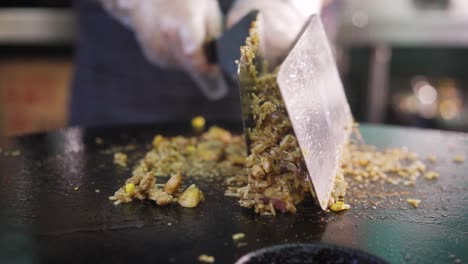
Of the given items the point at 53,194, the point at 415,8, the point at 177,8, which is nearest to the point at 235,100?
the point at 177,8

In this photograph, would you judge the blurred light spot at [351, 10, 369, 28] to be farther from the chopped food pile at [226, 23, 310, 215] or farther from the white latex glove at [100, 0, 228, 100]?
the chopped food pile at [226, 23, 310, 215]

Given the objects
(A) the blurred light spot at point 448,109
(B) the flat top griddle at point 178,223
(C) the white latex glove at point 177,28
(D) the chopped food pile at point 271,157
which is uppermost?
(C) the white latex glove at point 177,28

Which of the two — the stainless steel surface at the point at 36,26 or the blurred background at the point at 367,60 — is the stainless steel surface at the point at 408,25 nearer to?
the blurred background at the point at 367,60

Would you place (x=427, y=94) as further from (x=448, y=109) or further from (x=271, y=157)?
(x=271, y=157)

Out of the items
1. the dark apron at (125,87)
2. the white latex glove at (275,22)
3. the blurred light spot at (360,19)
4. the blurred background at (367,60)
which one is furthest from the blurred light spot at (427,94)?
the white latex glove at (275,22)

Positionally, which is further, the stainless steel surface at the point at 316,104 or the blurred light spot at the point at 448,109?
the blurred light spot at the point at 448,109

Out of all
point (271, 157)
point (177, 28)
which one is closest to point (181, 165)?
point (271, 157)
